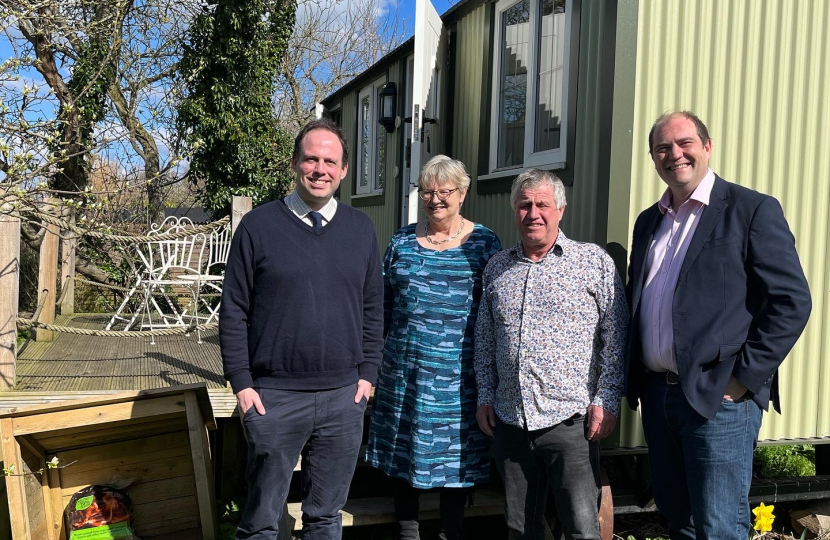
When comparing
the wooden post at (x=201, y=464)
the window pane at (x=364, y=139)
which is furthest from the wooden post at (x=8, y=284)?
the window pane at (x=364, y=139)

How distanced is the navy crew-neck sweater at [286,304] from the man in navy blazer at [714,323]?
1.14m

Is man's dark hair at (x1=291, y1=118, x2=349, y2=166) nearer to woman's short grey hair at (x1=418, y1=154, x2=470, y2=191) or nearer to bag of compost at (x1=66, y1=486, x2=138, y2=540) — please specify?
woman's short grey hair at (x1=418, y1=154, x2=470, y2=191)

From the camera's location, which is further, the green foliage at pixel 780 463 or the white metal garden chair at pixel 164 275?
the white metal garden chair at pixel 164 275

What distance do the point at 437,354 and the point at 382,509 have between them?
116cm

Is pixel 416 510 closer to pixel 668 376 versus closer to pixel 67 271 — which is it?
pixel 668 376

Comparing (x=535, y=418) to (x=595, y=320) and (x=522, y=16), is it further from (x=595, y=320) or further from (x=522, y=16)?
(x=522, y=16)

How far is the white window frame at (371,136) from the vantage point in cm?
896

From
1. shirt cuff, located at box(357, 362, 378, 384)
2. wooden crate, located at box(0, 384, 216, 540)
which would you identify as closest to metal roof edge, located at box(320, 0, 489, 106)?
shirt cuff, located at box(357, 362, 378, 384)

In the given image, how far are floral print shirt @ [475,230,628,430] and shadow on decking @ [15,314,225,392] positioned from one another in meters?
2.38

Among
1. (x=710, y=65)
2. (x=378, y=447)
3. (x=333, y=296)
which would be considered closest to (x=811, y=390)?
(x=710, y=65)

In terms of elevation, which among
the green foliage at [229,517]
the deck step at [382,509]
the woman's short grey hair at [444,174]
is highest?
the woman's short grey hair at [444,174]

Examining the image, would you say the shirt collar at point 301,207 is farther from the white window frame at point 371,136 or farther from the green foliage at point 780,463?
the white window frame at point 371,136

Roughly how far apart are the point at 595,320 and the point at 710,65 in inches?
72.5

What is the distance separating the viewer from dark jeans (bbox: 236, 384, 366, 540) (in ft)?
8.03
